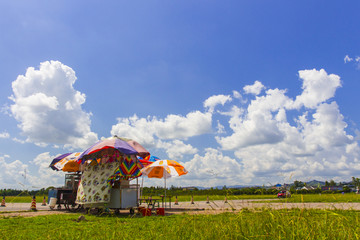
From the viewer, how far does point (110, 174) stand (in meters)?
12.6

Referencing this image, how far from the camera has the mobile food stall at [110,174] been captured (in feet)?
40.7

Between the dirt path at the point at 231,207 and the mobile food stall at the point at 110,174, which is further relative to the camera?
the mobile food stall at the point at 110,174

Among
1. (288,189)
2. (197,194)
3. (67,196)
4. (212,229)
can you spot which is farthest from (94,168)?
(197,194)

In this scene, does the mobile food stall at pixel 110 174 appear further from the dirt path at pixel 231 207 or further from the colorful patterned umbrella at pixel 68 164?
the colorful patterned umbrella at pixel 68 164

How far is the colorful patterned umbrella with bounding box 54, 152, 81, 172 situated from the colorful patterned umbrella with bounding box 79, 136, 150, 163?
11.7 feet

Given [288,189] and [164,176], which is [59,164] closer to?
[164,176]

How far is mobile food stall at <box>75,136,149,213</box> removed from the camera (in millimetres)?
12406

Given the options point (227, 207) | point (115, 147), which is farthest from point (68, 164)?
point (227, 207)

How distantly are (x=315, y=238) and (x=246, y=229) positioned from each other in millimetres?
938

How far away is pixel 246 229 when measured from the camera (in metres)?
3.87

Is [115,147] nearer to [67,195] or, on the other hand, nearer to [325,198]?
[67,195]

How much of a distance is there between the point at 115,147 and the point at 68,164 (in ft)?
22.1

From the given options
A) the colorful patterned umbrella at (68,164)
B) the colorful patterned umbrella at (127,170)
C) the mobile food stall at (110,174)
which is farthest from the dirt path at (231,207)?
the colorful patterned umbrella at (68,164)

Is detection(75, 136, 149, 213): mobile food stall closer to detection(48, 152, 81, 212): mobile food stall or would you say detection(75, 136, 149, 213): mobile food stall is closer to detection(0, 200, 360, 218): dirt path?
detection(0, 200, 360, 218): dirt path
